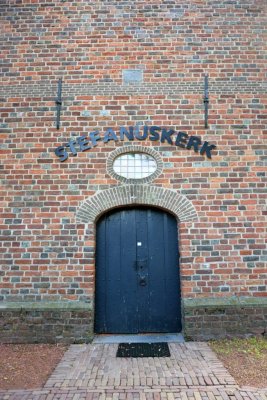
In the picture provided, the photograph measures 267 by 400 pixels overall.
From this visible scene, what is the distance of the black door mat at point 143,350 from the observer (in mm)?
5023

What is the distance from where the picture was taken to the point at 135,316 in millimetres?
6051

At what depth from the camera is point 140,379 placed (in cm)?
417

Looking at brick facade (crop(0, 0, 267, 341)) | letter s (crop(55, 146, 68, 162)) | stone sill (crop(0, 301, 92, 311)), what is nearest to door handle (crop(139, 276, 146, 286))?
brick facade (crop(0, 0, 267, 341))

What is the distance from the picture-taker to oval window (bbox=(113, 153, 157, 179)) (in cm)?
625

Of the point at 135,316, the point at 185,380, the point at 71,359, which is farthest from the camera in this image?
the point at 135,316

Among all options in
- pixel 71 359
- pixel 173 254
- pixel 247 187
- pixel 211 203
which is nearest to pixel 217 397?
pixel 71 359

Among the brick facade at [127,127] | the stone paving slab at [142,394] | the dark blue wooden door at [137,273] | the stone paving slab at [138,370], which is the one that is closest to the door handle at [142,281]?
the dark blue wooden door at [137,273]

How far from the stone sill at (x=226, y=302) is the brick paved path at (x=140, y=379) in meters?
0.80

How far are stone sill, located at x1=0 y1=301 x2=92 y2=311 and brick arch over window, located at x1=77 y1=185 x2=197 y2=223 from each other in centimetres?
144

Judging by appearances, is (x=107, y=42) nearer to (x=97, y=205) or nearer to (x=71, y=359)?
(x=97, y=205)

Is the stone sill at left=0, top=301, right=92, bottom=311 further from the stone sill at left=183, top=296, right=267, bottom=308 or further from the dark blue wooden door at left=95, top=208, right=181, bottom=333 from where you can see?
the stone sill at left=183, top=296, right=267, bottom=308

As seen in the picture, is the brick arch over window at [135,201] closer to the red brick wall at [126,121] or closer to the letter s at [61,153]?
the red brick wall at [126,121]

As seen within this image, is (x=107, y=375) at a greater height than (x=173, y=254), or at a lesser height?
lesser

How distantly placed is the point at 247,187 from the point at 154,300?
2669 millimetres
